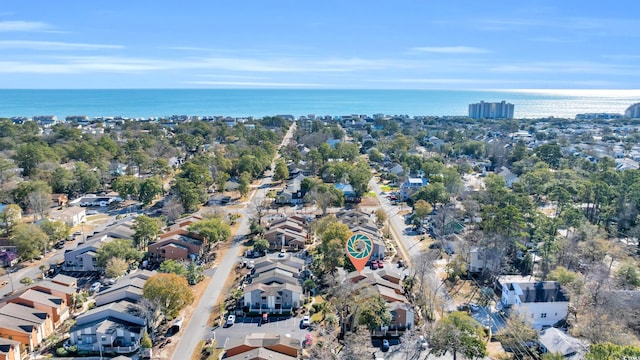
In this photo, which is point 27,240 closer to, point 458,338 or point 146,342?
point 146,342

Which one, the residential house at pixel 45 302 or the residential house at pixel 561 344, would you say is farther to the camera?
the residential house at pixel 45 302

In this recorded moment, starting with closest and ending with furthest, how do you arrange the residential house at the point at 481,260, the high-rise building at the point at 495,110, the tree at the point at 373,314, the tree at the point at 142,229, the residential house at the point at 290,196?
the tree at the point at 373,314 → the residential house at the point at 481,260 → the tree at the point at 142,229 → the residential house at the point at 290,196 → the high-rise building at the point at 495,110

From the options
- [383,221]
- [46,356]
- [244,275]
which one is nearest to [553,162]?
[383,221]

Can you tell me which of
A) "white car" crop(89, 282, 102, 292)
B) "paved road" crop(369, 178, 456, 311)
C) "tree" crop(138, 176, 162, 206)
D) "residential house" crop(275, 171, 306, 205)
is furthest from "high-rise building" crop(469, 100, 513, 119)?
"white car" crop(89, 282, 102, 292)

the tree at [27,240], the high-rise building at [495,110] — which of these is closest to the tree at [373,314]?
the tree at [27,240]

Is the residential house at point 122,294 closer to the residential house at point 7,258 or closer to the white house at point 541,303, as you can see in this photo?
the residential house at point 7,258

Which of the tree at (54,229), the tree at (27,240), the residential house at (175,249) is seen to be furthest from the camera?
the tree at (54,229)

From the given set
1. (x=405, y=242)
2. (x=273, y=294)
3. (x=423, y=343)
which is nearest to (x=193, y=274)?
(x=273, y=294)
